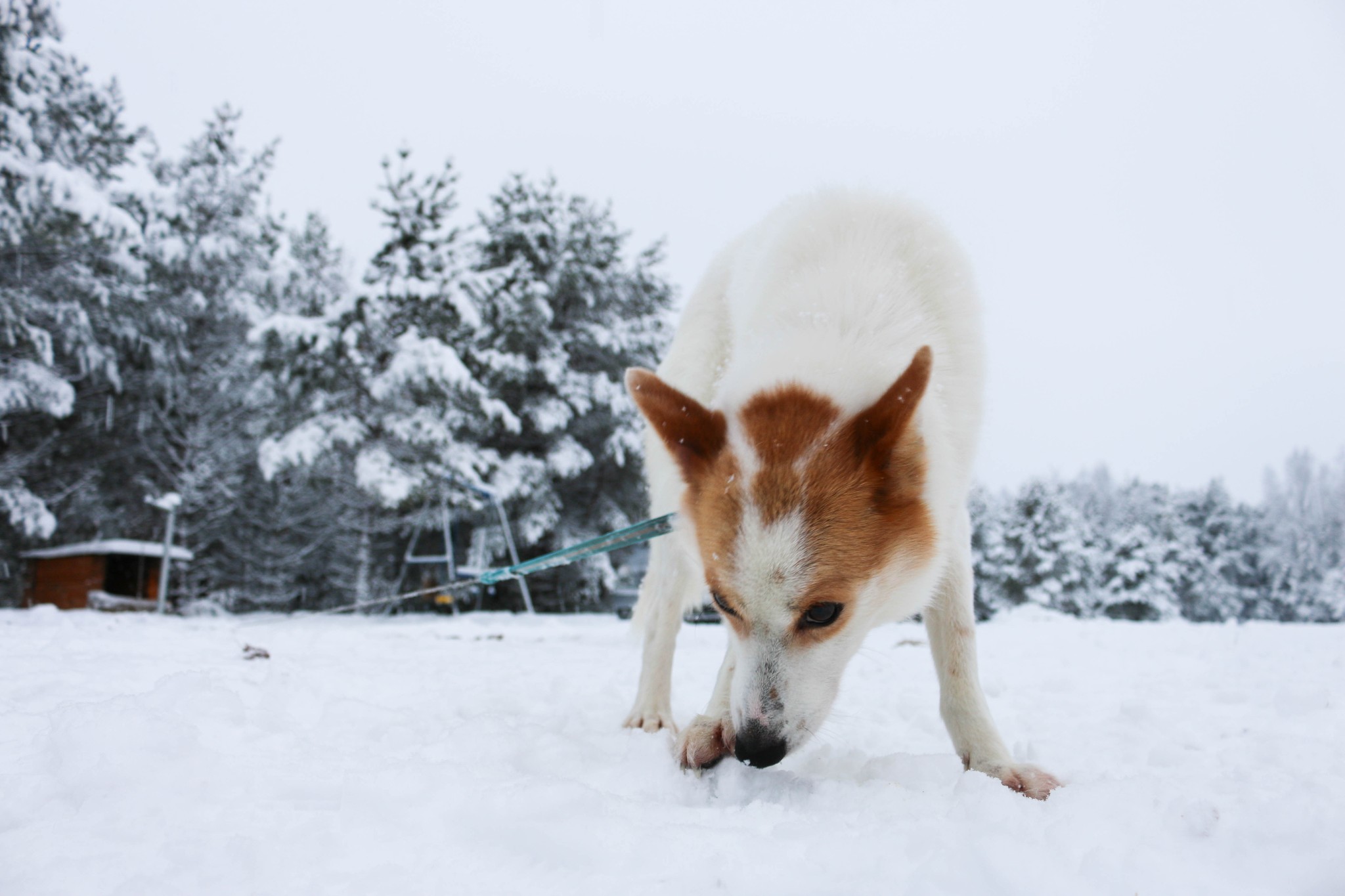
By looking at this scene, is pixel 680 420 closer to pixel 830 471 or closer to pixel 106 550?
pixel 830 471

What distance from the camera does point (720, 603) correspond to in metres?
2.24

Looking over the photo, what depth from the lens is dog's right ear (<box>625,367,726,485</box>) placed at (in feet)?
7.39

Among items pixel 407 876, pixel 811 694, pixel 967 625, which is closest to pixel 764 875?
pixel 407 876

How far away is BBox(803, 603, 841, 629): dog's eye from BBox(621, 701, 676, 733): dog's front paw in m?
1.06

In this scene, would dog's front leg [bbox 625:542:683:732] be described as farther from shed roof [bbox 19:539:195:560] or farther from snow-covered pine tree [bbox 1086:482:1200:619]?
snow-covered pine tree [bbox 1086:482:1200:619]

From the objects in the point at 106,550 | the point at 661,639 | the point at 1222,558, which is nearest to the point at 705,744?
the point at 661,639

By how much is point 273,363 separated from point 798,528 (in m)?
12.7

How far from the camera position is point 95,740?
5.42ft

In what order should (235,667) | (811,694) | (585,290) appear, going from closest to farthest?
(811,694)
(235,667)
(585,290)

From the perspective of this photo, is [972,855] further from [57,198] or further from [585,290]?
[585,290]

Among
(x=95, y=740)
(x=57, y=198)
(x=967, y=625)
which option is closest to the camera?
(x=95, y=740)

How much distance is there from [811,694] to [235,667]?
9.97ft

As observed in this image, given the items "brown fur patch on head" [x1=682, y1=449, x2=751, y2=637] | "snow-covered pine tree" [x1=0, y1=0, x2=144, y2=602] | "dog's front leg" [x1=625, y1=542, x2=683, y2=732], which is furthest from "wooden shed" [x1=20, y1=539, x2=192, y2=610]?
"brown fur patch on head" [x1=682, y1=449, x2=751, y2=637]

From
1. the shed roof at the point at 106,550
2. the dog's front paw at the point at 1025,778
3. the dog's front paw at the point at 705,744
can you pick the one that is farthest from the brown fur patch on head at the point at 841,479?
the shed roof at the point at 106,550
